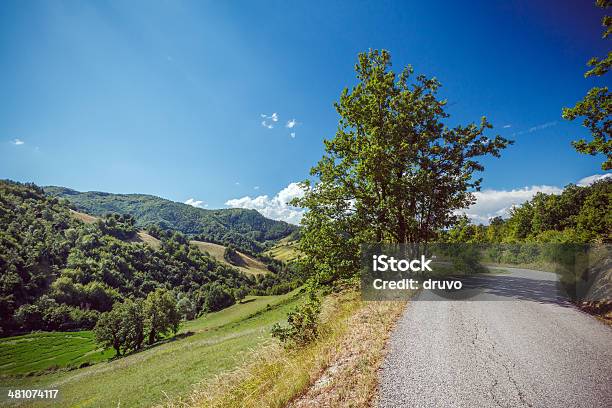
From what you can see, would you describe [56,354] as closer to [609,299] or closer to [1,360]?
[1,360]

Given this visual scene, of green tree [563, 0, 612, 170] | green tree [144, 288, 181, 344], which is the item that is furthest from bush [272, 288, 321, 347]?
green tree [144, 288, 181, 344]

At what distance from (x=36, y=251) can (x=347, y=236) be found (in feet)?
675

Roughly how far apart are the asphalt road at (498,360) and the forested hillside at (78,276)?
387 feet

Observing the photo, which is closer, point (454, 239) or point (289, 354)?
point (289, 354)

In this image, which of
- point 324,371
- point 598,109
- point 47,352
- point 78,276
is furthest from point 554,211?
point 78,276

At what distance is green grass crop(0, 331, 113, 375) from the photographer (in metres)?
73.5

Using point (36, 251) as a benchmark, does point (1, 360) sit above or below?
below

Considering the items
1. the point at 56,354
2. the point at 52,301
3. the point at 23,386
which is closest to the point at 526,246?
the point at 23,386

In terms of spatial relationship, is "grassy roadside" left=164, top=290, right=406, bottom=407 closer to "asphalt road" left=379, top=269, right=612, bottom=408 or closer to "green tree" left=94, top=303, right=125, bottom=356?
"asphalt road" left=379, top=269, right=612, bottom=408

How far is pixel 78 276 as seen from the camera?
502ft

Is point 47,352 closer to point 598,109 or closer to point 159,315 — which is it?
point 159,315

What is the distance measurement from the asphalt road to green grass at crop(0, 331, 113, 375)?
90.7m

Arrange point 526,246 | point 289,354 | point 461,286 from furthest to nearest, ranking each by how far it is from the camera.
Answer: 1. point 526,246
2. point 461,286
3. point 289,354

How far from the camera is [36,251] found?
6112 inches
